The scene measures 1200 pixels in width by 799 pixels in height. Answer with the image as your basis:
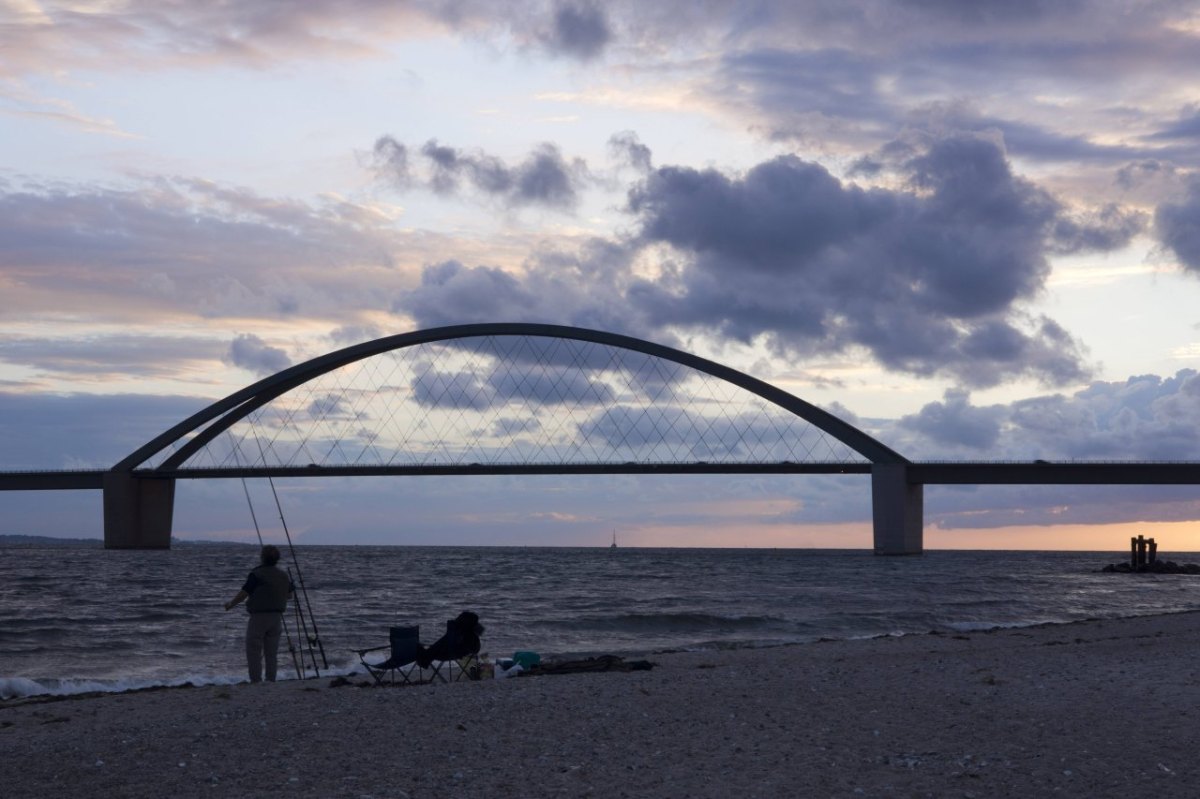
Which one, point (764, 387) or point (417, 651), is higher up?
point (764, 387)

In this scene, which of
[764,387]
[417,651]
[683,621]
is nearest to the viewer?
[417,651]

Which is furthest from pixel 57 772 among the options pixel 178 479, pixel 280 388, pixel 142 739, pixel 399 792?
pixel 178 479

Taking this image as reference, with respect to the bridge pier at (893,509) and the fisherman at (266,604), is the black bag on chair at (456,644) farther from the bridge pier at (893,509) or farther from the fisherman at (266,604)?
the bridge pier at (893,509)

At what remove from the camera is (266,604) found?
10.7 metres

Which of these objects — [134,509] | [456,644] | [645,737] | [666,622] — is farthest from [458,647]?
[134,509]

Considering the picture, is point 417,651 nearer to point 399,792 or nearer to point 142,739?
point 142,739

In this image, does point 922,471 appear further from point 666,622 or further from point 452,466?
point 666,622

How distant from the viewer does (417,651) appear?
436 inches

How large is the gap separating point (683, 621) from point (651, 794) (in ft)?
54.2

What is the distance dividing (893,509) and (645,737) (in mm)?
61416

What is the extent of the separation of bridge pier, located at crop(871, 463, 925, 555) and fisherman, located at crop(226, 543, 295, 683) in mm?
57999

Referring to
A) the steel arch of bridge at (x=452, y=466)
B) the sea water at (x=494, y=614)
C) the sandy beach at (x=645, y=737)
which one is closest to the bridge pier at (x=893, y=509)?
the steel arch of bridge at (x=452, y=466)

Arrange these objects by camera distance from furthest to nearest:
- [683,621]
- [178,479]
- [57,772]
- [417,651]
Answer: [178,479]
[683,621]
[417,651]
[57,772]

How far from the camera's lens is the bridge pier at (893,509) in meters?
66.4
